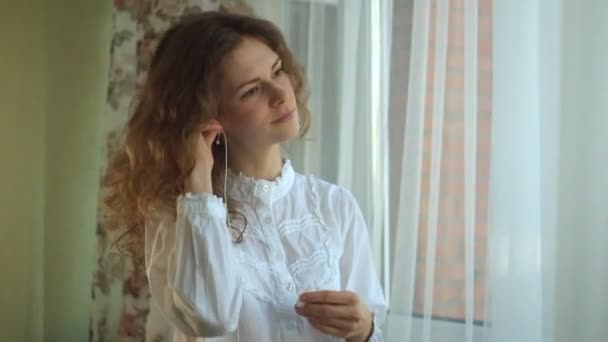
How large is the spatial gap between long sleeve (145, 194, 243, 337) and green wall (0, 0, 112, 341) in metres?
1.28

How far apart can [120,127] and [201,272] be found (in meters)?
1.16

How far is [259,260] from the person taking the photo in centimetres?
113

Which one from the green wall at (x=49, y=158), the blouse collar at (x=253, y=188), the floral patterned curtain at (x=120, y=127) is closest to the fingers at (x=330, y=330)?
the blouse collar at (x=253, y=188)

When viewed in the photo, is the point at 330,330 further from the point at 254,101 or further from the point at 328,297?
the point at 254,101

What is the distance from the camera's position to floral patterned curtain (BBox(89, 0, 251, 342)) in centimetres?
193

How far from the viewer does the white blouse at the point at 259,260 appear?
40.1 inches

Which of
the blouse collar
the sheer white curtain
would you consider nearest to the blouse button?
the blouse collar

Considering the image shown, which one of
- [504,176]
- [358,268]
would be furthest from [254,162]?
[504,176]

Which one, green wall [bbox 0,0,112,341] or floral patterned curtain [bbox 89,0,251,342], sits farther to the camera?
green wall [bbox 0,0,112,341]

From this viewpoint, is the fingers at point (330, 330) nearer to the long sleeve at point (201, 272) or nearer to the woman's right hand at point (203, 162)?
the long sleeve at point (201, 272)

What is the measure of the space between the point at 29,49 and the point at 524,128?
1.63 metres

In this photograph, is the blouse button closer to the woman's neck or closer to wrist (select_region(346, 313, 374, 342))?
wrist (select_region(346, 313, 374, 342))

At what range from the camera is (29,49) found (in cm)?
217

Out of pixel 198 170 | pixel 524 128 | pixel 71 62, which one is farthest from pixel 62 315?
pixel 524 128
